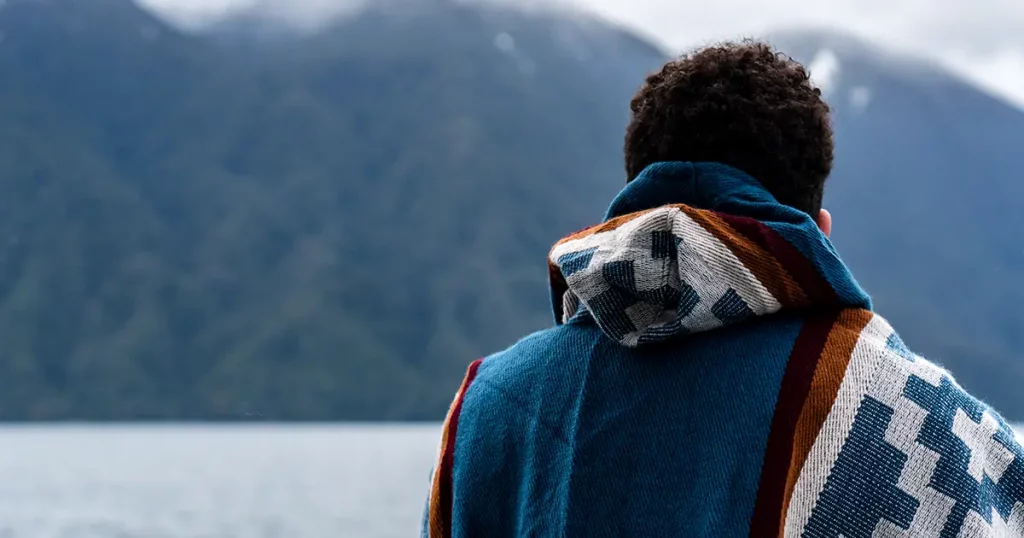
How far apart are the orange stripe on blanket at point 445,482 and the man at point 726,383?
42mm

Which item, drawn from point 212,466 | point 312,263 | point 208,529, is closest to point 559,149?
point 312,263

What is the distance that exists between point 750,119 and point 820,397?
1.47 ft

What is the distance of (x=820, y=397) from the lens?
1.58 metres

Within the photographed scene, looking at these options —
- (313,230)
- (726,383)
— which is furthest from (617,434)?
(313,230)

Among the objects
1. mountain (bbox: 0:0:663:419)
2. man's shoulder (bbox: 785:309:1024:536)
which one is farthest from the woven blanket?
mountain (bbox: 0:0:663:419)

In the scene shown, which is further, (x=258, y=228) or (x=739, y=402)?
(x=258, y=228)

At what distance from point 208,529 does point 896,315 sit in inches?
5077

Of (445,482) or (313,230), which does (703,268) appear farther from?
(313,230)

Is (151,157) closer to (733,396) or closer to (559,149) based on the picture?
(559,149)

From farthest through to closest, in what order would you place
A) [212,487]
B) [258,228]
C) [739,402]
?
[258,228]
[212,487]
[739,402]

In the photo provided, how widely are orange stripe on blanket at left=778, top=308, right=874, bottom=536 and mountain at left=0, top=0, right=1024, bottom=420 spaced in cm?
13956

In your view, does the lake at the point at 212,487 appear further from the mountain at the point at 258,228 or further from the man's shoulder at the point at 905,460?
the man's shoulder at the point at 905,460

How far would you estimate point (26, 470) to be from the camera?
7338 centimetres

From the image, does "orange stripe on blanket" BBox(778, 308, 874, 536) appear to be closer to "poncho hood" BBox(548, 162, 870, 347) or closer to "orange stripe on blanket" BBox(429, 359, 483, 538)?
"poncho hood" BBox(548, 162, 870, 347)
